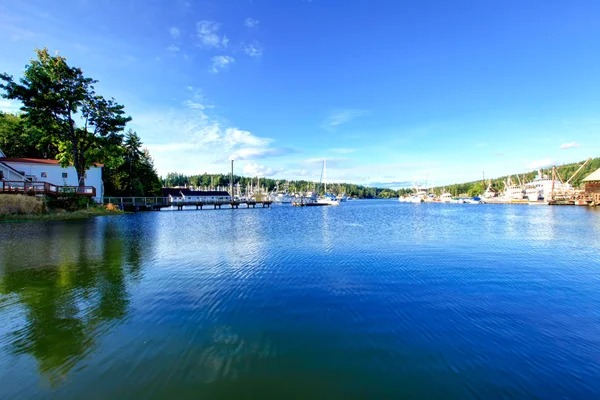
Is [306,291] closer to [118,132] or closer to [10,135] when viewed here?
[118,132]

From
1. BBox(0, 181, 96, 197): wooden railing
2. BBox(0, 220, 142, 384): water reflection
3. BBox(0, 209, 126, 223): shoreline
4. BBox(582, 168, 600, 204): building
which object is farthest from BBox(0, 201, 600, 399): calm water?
BBox(582, 168, 600, 204): building

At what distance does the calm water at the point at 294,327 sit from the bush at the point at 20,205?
20856 mm

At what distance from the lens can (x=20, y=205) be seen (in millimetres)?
29438

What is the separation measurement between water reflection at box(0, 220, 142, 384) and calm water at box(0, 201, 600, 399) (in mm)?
45

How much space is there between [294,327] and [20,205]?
36.5 metres

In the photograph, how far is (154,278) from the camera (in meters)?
10.5

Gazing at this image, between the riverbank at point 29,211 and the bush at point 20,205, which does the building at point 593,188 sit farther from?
the bush at point 20,205

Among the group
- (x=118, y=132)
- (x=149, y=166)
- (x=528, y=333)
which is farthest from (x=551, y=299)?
(x=149, y=166)

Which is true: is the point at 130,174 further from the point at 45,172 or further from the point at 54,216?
the point at 54,216

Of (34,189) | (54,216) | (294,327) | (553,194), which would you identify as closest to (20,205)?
(54,216)

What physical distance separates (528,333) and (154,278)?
11374 millimetres

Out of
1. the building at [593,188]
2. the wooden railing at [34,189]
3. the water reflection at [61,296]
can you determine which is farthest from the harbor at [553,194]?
the wooden railing at [34,189]

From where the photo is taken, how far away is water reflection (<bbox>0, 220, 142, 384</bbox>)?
5590 millimetres

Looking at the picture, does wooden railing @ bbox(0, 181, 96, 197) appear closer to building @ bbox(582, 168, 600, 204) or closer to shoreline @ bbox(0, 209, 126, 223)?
shoreline @ bbox(0, 209, 126, 223)
